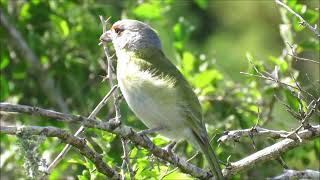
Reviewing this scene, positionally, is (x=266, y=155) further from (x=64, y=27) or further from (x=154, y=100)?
(x=64, y=27)

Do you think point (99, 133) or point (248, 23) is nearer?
point (99, 133)

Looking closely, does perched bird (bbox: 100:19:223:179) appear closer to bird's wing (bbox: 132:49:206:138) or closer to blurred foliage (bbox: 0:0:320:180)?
bird's wing (bbox: 132:49:206:138)

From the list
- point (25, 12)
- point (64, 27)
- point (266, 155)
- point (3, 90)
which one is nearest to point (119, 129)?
point (266, 155)

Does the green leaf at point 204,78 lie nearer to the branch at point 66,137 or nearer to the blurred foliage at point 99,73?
the blurred foliage at point 99,73

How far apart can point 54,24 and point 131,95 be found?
2.36 meters

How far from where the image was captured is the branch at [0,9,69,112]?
6.45m

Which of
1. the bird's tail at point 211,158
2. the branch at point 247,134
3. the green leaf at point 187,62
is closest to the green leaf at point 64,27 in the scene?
the green leaf at point 187,62

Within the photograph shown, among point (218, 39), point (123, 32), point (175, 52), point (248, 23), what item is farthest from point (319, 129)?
point (248, 23)

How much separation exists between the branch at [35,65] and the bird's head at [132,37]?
1.24 m

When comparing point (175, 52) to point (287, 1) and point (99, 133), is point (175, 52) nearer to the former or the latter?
point (287, 1)

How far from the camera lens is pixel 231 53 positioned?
11234 millimetres

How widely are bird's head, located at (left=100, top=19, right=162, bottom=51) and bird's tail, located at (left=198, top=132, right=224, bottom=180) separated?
1.03 metres

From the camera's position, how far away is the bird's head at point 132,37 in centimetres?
527

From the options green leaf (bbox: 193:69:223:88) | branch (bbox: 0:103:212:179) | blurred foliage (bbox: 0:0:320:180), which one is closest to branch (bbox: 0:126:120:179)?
branch (bbox: 0:103:212:179)
